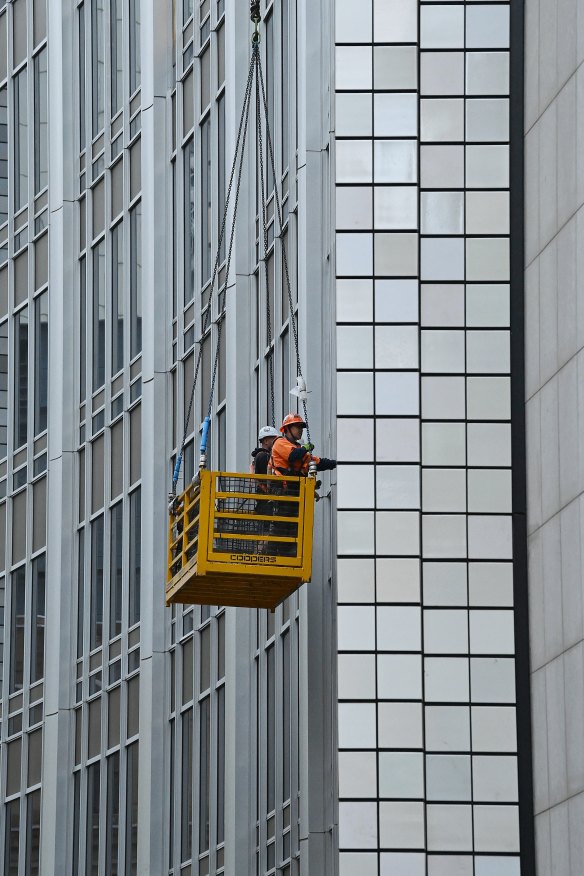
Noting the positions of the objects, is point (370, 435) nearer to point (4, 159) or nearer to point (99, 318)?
point (99, 318)

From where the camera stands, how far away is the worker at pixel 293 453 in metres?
25.9

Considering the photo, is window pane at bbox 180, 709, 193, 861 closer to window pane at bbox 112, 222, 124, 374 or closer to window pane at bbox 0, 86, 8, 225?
window pane at bbox 112, 222, 124, 374

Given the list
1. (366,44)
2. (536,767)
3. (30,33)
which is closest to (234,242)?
(366,44)

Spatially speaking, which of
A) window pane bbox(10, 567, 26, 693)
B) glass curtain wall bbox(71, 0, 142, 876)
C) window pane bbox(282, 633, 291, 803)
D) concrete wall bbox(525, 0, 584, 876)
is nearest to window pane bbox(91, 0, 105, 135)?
glass curtain wall bbox(71, 0, 142, 876)

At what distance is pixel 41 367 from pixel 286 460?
2250cm

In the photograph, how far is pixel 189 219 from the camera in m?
40.2

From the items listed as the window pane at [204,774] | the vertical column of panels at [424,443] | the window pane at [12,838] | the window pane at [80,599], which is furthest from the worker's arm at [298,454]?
the window pane at [12,838]

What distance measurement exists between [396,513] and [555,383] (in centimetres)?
276

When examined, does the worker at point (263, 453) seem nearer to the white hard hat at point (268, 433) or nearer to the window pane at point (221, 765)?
the white hard hat at point (268, 433)

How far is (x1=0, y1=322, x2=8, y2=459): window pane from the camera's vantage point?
49.6 meters

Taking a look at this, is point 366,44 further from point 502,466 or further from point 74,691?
point 74,691

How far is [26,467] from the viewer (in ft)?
159

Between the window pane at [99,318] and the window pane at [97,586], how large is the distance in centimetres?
310

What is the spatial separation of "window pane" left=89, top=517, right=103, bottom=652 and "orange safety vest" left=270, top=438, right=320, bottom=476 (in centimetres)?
1812
